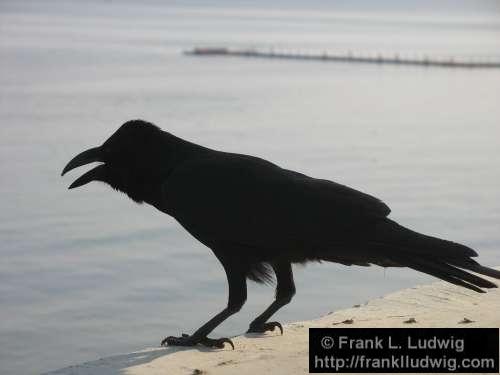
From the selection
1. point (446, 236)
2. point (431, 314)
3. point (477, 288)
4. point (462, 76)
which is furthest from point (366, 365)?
point (462, 76)

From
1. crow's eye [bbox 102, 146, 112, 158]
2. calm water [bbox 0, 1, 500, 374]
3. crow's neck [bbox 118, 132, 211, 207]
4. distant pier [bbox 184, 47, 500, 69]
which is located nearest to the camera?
crow's neck [bbox 118, 132, 211, 207]

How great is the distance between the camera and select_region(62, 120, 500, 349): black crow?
6.88 meters

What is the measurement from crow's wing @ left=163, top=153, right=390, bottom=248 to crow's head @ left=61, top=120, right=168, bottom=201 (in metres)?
0.25

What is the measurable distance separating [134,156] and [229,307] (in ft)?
4.01

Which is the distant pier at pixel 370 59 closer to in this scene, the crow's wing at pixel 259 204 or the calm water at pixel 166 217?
the calm water at pixel 166 217

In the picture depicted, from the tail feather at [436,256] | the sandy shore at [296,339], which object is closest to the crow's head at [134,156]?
the sandy shore at [296,339]

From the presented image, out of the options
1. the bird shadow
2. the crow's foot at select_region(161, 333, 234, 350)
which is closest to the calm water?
the crow's foot at select_region(161, 333, 234, 350)

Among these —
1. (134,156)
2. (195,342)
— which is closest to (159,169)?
(134,156)

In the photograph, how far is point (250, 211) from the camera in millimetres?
7137

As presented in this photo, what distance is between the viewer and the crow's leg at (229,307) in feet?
23.4

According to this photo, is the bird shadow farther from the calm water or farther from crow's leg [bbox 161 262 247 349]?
the calm water

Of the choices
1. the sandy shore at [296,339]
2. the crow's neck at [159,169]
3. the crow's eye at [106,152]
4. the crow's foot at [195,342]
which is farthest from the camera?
the crow's eye at [106,152]

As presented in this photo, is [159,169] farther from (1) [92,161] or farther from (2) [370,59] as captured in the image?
(2) [370,59]

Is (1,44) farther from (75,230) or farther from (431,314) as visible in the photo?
(431,314)
